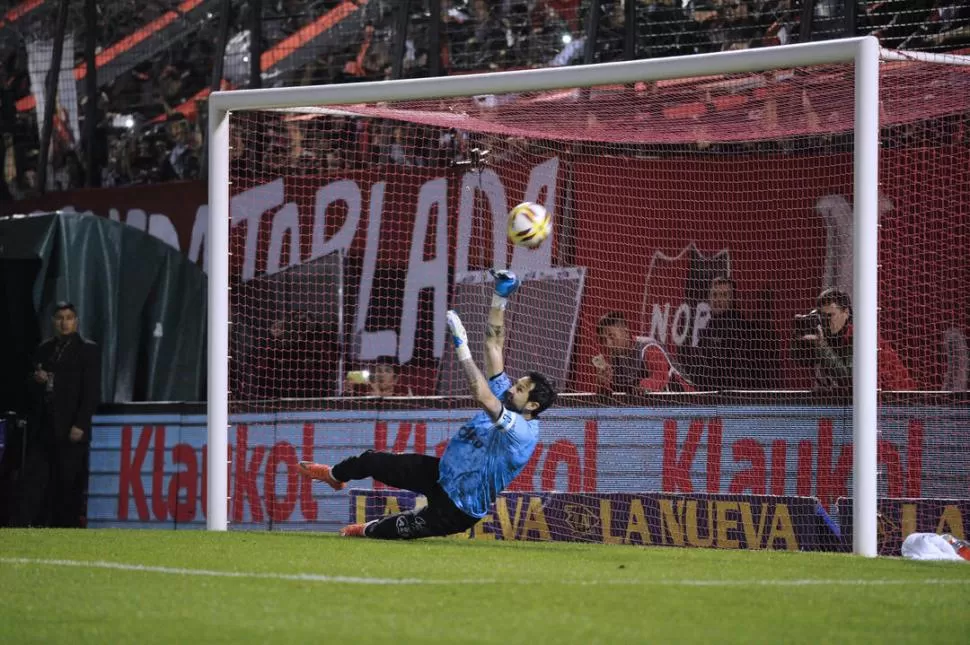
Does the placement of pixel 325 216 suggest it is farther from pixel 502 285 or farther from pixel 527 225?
pixel 527 225

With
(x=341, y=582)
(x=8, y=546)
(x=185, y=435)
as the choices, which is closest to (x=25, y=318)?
(x=185, y=435)

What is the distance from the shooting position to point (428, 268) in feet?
48.2

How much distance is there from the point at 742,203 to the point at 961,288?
6.63 ft

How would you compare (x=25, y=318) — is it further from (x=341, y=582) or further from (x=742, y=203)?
(x=341, y=582)

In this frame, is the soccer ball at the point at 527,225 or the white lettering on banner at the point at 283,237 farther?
the white lettering on banner at the point at 283,237

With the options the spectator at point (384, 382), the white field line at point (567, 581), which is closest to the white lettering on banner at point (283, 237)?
the spectator at point (384, 382)

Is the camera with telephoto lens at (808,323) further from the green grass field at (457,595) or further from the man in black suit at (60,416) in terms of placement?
the man in black suit at (60,416)

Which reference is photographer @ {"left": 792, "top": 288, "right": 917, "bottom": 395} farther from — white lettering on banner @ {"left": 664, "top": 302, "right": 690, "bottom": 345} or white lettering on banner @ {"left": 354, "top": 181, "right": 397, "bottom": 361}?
white lettering on banner @ {"left": 354, "top": 181, "right": 397, "bottom": 361}

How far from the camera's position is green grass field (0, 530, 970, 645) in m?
6.29

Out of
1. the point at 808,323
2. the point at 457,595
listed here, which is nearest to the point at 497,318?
the point at 808,323

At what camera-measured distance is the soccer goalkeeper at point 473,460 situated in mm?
10219

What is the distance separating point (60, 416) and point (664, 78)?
6805mm

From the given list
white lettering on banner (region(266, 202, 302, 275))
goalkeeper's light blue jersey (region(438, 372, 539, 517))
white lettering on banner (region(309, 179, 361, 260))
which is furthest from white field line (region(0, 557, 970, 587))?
white lettering on banner (region(266, 202, 302, 275))

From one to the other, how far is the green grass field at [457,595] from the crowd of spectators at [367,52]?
5612 mm
